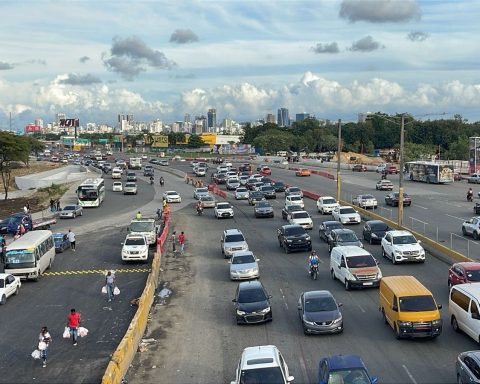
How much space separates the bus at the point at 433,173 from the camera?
81.5 m

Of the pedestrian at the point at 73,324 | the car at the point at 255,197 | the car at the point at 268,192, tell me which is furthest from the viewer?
the car at the point at 268,192

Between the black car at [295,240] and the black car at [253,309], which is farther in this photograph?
the black car at [295,240]

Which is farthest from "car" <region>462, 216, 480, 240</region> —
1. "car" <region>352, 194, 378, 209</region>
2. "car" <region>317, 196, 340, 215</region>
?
"car" <region>352, 194, 378, 209</region>

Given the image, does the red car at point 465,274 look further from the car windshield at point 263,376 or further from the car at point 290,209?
the car at point 290,209

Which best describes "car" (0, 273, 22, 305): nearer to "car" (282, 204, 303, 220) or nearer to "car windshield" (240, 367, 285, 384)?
"car windshield" (240, 367, 285, 384)

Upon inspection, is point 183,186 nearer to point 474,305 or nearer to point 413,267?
point 413,267

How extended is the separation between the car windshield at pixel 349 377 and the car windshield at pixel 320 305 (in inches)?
266

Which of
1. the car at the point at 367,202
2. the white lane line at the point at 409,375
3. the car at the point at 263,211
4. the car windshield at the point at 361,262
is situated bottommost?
the car at the point at 263,211

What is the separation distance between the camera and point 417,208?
5541cm

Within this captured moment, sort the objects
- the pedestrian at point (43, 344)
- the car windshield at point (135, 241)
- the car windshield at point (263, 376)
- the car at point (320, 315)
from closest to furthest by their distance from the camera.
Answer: the car windshield at point (263, 376), the pedestrian at point (43, 344), the car at point (320, 315), the car windshield at point (135, 241)

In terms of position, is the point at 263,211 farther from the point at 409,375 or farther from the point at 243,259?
the point at 409,375

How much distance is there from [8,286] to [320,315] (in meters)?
15.4

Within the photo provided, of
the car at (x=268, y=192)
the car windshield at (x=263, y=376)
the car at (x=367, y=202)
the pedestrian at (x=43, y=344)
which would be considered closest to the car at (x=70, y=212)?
the car at (x=268, y=192)

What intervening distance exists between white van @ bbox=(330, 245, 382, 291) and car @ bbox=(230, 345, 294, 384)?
11407 millimetres
